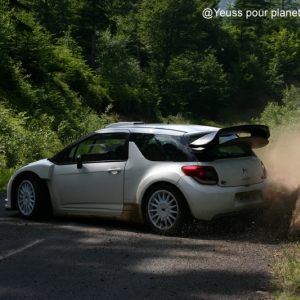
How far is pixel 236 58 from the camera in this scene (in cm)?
9694

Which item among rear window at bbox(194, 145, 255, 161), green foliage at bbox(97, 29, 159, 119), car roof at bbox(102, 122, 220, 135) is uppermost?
green foliage at bbox(97, 29, 159, 119)

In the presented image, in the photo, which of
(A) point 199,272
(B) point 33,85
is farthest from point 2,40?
(A) point 199,272

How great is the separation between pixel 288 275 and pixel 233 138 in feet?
10.5

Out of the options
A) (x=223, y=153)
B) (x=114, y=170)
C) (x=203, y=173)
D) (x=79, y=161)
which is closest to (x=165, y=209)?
(x=203, y=173)

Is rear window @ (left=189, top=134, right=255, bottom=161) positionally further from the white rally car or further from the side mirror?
the side mirror

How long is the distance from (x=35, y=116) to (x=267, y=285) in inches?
1000

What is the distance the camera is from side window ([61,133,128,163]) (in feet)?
29.1

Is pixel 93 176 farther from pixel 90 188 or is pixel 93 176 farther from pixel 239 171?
pixel 239 171

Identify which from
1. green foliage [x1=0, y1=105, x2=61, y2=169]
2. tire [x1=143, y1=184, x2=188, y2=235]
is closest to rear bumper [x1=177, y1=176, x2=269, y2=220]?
tire [x1=143, y1=184, x2=188, y2=235]

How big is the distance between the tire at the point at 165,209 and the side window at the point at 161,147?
46cm

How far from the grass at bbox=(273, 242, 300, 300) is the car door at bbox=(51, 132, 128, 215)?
9.44 feet

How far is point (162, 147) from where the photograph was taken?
8.48 meters

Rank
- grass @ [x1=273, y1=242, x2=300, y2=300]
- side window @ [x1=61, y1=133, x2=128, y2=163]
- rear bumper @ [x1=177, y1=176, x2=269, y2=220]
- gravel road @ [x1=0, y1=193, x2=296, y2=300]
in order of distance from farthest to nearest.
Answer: side window @ [x1=61, y1=133, x2=128, y2=163]
rear bumper @ [x1=177, y1=176, x2=269, y2=220]
gravel road @ [x1=0, y1=193, x2=296, y2=300]
grass @ [x1=273, y1=242, x2=300, y2=300]

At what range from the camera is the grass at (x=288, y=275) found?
5.19 m
